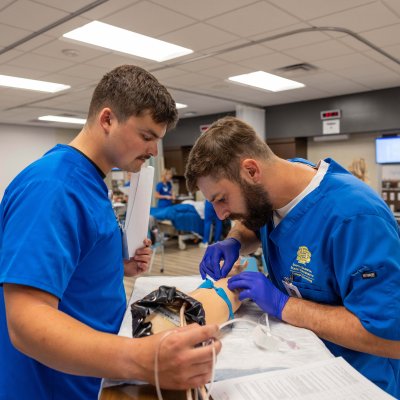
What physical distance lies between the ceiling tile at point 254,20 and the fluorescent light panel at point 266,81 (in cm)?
160

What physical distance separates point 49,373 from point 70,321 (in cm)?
33

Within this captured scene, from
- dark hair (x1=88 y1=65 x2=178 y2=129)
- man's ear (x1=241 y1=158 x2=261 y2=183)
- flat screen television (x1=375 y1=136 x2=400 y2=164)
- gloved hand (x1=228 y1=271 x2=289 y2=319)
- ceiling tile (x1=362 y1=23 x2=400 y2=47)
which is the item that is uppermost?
ceiling tile (x1=362 y1=23 x2=400 y2=47)

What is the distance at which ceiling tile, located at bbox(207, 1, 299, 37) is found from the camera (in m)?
2.86

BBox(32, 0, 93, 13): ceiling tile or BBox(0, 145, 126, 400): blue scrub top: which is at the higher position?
BBox(32, 0, 93, 13): ceiling tile

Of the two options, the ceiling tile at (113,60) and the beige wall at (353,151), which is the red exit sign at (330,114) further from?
the ceiling tile at (113,60)

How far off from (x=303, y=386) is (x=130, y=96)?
29.5 inches

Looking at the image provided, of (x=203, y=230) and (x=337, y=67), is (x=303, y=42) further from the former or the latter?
(x=203, y=230)

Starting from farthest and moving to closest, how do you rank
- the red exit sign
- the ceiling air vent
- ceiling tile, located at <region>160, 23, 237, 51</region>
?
the red exit sign → the ceiling air vent → ceiling tile, located at <region>160, 23, 237, 51</region>

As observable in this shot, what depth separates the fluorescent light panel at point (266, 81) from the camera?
5035 millimetres

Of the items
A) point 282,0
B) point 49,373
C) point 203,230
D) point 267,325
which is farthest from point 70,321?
point 203,230

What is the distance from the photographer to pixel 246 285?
3.52ft

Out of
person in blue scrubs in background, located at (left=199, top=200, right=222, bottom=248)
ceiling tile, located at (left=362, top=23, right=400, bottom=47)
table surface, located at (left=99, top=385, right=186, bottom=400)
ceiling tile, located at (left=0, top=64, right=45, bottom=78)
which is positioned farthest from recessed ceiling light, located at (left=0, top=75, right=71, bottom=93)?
table surface, located at (left=99, top=385, right=186, bottom=400)

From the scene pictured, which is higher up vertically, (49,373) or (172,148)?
(172,148)

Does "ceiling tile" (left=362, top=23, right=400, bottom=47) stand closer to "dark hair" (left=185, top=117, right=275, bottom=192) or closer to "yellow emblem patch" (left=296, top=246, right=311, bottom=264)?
"dark hair" (left=185, top=117, right=275, bottom=192)
